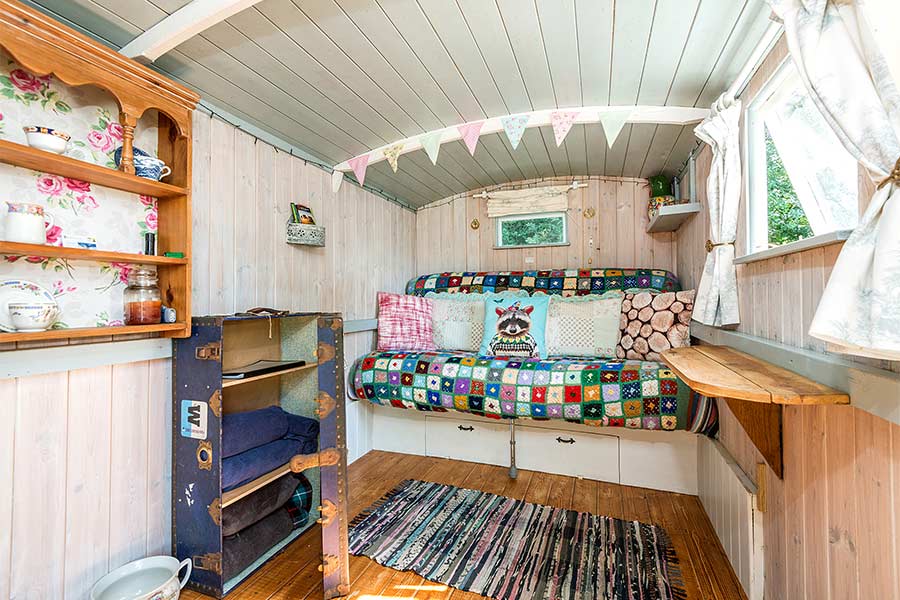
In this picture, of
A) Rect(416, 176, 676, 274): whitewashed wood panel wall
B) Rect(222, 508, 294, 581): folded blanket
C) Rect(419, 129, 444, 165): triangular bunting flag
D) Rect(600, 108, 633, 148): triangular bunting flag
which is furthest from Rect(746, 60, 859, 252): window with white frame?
Rect(222, 508, 294, 581): folded blanket

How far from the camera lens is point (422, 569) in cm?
158

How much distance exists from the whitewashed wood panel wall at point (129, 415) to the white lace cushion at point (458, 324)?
2.96ft

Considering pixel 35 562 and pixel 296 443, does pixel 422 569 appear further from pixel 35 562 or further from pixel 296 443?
pixel 35 562

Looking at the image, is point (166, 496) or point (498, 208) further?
point (498, 208)

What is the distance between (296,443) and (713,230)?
211 centimetres

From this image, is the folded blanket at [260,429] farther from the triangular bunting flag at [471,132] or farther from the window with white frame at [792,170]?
the window with white frame at [792,170]

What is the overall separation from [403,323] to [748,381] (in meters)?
2.19

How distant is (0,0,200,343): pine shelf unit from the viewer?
1.04 metres

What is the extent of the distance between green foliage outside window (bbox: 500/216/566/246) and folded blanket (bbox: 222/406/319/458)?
6.94 feet

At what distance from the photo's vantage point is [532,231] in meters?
3.21

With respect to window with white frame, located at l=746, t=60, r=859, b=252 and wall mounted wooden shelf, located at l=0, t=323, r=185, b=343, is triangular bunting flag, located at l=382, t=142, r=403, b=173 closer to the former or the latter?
wall mounted wooden shelf, located at l=0, t=323, r=185, b=343

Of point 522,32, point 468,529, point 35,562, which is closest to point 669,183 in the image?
point 522,32

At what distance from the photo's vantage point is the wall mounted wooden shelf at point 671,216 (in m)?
2.14

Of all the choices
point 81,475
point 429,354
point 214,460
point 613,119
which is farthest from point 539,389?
point 81,475
